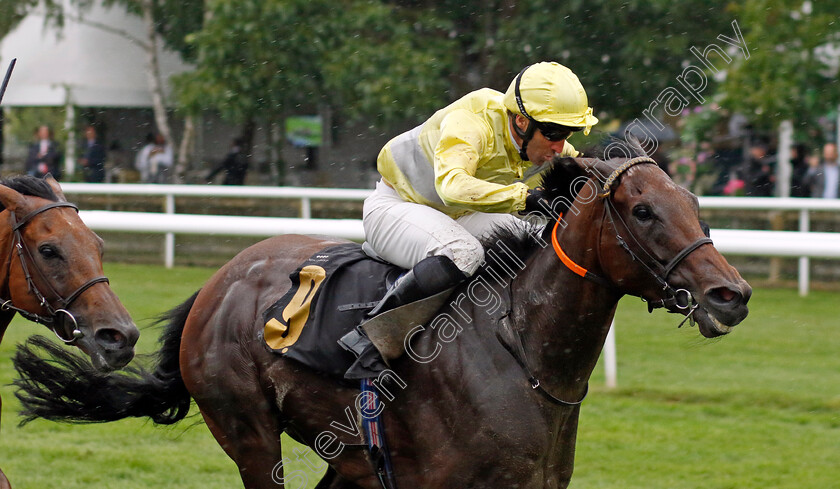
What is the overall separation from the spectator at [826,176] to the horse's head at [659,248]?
8.64 meters

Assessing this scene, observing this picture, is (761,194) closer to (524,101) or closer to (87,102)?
(524,101)

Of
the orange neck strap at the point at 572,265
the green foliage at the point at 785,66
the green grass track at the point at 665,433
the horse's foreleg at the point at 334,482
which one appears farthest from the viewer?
the green foliage at the point at 785,66

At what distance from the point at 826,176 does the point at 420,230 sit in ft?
28.8

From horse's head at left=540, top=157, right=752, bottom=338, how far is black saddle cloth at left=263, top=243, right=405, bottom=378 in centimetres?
82

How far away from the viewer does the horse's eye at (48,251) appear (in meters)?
3.37

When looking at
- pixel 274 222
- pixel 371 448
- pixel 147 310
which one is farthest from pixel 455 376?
pixel 147 310

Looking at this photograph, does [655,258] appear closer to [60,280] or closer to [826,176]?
[60,280]

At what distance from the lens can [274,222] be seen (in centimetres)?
693

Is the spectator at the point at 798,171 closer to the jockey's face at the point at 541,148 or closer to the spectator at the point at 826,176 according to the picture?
the spectator at the point at 826,176

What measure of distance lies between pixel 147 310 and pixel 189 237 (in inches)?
109

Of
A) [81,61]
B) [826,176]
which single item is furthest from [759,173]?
[81,61]

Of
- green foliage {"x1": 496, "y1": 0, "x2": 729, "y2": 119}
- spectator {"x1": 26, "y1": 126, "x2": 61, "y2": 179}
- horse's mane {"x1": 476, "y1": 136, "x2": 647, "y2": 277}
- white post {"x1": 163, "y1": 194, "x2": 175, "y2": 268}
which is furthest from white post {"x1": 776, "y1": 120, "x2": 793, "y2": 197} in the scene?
spectator {"x1": 26, "y1": 126, "x2": 61, "y2": 179}

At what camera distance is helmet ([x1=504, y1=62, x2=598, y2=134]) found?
3219 mm

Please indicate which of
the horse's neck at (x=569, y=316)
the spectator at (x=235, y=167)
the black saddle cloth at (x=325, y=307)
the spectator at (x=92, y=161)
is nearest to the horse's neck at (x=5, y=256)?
the black saddle cloth at (x=325, y=307)
